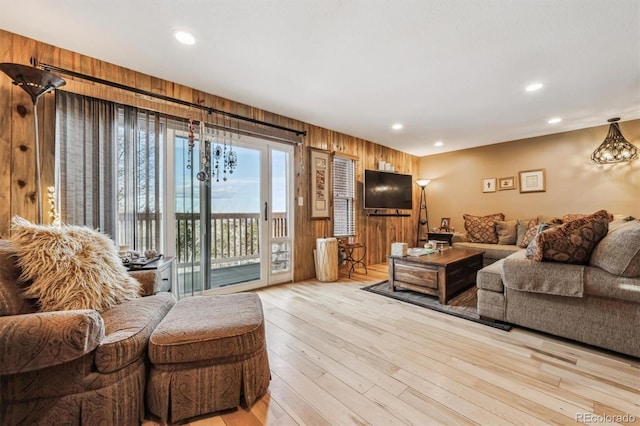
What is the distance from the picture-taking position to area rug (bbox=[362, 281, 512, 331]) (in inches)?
96.1

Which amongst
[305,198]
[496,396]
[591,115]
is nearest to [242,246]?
[305,198]

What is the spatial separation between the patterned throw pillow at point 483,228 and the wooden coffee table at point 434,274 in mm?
1402

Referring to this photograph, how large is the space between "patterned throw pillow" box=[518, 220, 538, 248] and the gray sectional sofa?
2.19 meters

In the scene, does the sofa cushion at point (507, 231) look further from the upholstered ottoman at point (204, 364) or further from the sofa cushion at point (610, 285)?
the upholstered ottoman at point (204, 364)

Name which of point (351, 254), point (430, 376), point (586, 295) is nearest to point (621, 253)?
point (586, 295)

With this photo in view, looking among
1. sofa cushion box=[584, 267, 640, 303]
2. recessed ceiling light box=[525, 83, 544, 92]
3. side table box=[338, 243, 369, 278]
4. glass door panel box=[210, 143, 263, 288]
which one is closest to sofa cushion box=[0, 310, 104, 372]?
glass door panel box=[210, 143, 263, 288]

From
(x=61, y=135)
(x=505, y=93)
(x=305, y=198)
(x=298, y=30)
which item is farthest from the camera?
(x=305, y=198)

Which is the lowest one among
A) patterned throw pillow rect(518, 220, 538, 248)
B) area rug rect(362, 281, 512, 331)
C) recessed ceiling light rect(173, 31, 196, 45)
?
area rug rect(362, 281, 512, 331)

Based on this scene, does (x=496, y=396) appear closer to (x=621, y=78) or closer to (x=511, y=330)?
(x=511, y=330)

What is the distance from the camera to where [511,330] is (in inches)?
86.7

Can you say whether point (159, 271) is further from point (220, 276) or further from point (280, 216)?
point (280, 216)

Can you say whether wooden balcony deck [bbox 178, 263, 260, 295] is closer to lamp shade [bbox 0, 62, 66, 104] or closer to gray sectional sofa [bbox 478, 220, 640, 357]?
lamp shade [bbox 0, 62, 66, 104]

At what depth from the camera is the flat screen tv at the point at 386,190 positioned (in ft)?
15.4

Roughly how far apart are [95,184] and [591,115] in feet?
19.5
